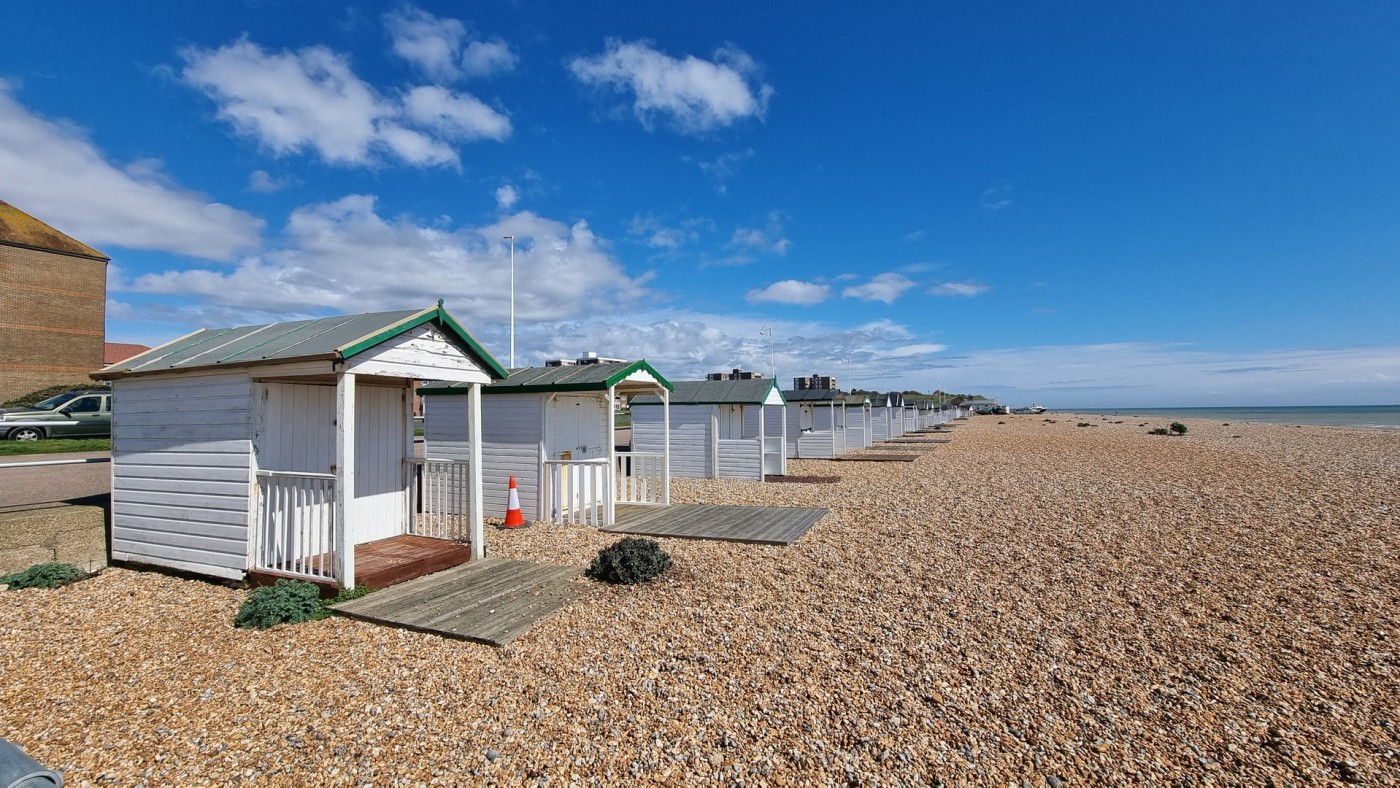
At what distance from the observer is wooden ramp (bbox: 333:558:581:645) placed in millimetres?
5480

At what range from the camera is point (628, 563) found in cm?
704

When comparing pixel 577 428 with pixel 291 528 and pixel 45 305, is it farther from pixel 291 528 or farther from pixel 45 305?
pixel 45 305

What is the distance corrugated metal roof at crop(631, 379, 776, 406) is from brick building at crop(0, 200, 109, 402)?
35.8m

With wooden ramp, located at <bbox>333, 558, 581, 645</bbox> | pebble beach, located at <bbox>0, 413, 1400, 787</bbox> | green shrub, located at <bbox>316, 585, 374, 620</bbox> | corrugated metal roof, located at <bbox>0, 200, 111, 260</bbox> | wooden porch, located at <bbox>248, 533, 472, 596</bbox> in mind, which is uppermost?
corrugated metal roof, located at <bbox>0, 200, 111, 260</bbox>

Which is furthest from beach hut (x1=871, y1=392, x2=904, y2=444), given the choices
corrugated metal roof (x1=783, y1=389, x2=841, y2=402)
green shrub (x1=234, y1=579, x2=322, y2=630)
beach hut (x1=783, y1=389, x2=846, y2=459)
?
green shrub (x1=234, y1=579, x2=322, y2=630)

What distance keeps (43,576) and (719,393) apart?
1382cm

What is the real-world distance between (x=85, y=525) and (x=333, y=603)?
4.37 m

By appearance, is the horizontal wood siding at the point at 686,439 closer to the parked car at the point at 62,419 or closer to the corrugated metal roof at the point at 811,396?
the corrugated metal roof at the point at 811,396

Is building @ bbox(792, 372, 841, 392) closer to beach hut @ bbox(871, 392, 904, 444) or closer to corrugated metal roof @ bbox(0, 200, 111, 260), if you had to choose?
beach hut @ bbox(871, 392, 904, 444)

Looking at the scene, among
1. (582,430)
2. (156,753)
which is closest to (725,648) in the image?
(156,753)

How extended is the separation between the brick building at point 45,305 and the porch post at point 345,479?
3914 centimetres

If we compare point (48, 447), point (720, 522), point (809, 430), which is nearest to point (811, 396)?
point (809, 430)

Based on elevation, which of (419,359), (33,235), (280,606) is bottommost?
(280,606)

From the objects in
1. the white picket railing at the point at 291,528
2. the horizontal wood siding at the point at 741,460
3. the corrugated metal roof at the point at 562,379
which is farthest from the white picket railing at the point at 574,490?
the horizontal wood siding at the point at 741,460
